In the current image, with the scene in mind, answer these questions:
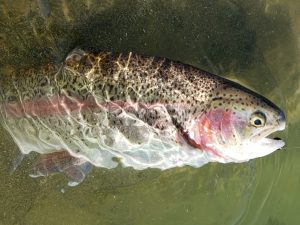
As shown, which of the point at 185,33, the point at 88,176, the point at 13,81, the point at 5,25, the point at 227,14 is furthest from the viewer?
the point at 227,14

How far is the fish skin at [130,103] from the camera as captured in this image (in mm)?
3084

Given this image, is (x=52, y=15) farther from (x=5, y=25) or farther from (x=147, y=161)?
(x=147, y=161)

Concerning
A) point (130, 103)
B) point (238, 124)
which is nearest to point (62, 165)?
point (130, 103)

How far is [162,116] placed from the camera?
3.10 meters

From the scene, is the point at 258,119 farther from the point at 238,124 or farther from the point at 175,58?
the point at 175,58

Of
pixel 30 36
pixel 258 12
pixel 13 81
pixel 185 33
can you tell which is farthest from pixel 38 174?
pixel 258 12

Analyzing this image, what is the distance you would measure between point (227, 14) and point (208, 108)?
5.98 feet

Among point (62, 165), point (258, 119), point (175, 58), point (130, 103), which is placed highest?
point (258, 119)

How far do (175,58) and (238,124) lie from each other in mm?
1399

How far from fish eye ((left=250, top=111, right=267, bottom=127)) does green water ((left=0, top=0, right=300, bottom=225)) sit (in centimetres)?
141

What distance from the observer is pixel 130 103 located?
10.1ft

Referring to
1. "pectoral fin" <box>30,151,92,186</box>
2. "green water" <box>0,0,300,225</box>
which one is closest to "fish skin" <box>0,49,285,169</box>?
"pectoral fin" <box>30,151,92,186</box>

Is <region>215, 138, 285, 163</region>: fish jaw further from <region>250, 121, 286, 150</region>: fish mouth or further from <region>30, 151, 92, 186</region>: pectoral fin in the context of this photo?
<region>30, 151, 92, 186</region>: pectoral fin

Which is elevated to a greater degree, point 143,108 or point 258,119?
point 258,119
